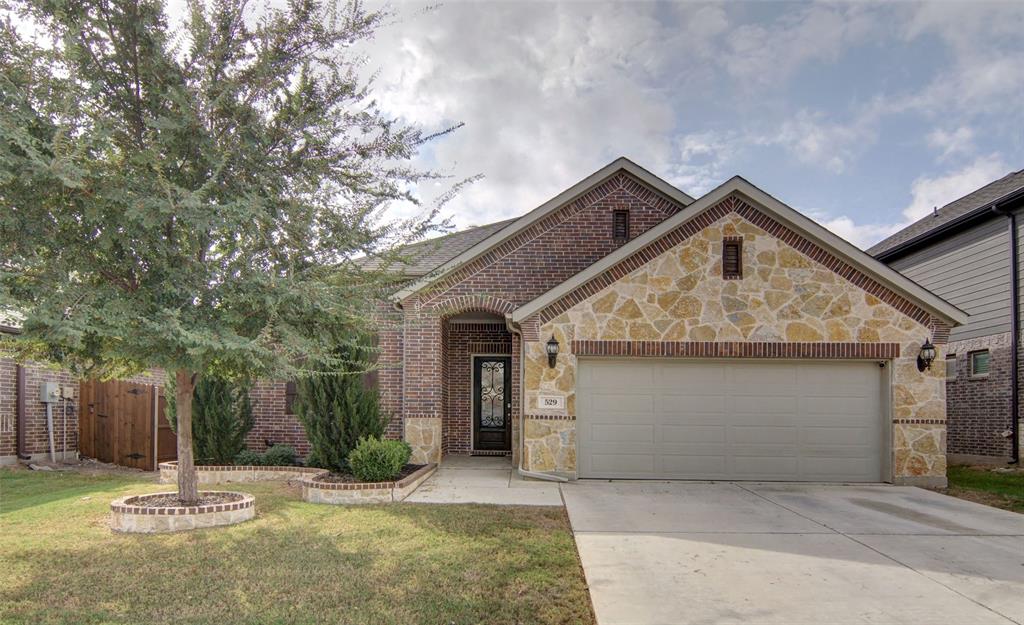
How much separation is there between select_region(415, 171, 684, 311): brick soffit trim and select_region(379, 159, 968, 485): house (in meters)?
2.05

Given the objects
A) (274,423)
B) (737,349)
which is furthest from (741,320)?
(274,423)

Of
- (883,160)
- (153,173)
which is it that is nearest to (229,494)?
(153,173)

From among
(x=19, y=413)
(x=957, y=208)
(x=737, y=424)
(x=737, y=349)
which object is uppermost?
(x=957, y=208)

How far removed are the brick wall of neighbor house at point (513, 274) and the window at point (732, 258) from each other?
114 inches

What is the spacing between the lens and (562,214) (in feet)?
44.0

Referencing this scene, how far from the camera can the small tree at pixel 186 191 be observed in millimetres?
5809

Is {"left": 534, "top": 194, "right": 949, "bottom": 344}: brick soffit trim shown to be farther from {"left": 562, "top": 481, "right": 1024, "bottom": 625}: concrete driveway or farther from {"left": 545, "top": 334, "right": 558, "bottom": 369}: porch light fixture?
{"left": 562, "top": 481, "right": 1024, "bottom": 625}: concrete driveway

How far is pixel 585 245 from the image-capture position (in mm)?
13391

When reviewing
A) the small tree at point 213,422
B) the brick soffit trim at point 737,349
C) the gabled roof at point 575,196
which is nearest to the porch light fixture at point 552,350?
the brick soffit trim at point 737,349

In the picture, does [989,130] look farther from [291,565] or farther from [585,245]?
[291,565]

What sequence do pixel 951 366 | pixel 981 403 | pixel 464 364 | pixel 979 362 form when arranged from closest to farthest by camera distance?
pixel 981 403 < pixel 464 364 < pixel 979 362 < pixel 951 366

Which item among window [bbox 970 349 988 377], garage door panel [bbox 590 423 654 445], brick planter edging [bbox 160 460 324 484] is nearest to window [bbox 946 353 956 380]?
window [bbox 970 349 988 377]

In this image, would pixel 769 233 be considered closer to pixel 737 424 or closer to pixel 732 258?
pixel 732 258

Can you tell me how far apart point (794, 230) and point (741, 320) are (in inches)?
66.0
